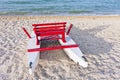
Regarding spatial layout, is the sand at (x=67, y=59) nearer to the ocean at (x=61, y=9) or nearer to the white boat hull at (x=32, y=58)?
the white boat hull at (x=32, y=58)

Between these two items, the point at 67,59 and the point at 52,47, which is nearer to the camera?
the point at 52,47

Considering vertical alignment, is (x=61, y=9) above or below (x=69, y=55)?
below

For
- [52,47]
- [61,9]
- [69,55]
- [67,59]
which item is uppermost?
[52,47]

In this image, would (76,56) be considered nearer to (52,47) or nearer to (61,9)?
(52,47)

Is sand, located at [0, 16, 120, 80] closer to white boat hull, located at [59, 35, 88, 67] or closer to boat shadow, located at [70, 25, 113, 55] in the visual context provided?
boat shadow, located at [70, 25, 113, 55]

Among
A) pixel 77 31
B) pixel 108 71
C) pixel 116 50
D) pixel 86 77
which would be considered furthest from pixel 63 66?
pixel 77 31

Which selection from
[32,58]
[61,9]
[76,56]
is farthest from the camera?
[61,9]

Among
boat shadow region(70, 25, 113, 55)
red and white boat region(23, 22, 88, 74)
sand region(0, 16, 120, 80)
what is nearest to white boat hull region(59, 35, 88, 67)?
red and white boat region(23, 22, 88, 74)

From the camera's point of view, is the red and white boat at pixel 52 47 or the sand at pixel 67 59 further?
the red and white boat at pixel 52 47

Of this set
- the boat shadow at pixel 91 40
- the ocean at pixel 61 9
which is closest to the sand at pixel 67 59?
the boat shadow at pixel 91 40

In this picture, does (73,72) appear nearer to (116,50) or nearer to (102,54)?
(102,54)

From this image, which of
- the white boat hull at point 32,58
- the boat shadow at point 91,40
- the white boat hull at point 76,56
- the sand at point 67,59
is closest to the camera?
the white boat hull at point 32,58

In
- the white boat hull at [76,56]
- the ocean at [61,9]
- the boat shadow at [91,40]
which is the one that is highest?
the white boat hull at [76,56]

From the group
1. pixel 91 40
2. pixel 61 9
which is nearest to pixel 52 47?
pixel 91 40
